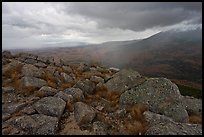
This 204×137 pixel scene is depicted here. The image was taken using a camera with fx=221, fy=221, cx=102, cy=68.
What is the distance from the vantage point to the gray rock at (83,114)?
43.5ft

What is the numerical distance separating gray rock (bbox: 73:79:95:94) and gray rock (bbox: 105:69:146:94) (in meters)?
1.37

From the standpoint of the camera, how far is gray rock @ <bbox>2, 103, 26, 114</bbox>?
46.2 feet

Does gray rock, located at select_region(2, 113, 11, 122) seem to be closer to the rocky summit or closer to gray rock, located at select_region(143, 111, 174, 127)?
the rocky summit

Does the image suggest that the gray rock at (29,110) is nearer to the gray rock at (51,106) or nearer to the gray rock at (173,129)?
the gray rock at (51,106)

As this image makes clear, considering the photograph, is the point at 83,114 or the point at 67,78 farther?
the point at 67,78

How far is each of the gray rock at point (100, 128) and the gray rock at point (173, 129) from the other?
237cm

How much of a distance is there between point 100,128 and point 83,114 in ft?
4.69

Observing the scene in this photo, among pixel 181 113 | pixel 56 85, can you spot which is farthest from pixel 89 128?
pixel 56 85

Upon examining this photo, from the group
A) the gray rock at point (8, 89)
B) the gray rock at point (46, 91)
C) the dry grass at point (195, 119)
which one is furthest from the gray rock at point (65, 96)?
the dry grass at point (195, 119)

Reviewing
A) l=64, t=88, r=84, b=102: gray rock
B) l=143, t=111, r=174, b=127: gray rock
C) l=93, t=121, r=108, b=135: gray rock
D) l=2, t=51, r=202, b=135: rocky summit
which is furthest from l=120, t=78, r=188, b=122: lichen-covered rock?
l=64, t=88, r=84, b=102: gray rock

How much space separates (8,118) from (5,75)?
739cm

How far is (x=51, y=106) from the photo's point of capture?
1393 centimetres

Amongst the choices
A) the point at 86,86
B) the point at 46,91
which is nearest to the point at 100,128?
the point at 46,91

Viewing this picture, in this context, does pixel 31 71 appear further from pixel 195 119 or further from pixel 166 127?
pixel 195 119
